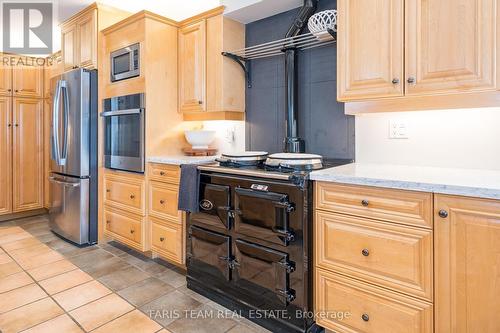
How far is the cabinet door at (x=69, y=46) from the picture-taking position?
327 cm

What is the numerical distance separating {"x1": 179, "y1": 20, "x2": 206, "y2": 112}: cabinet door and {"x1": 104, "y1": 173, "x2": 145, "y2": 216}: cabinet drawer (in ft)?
2.61

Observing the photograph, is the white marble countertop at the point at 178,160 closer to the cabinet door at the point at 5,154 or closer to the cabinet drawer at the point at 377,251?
the cabinet drawer at the point at 377,251

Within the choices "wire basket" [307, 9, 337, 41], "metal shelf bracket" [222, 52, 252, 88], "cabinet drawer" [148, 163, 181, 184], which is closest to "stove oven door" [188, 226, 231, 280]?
"cabinet drawer" [148, 163, 181, 184]

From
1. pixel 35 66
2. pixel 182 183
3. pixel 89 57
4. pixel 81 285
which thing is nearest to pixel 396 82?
pixel 182 183

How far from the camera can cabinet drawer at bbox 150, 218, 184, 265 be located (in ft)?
8.13

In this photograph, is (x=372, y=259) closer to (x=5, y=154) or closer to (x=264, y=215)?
(x=264, y=215)

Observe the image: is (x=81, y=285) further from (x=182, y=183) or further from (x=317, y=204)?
(x=317, y=204)

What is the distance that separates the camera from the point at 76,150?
3055 mm

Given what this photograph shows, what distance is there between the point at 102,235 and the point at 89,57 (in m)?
1.74

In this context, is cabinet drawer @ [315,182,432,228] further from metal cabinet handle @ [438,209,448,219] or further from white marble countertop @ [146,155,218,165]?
white marble countertop @ [146,155,218,165]

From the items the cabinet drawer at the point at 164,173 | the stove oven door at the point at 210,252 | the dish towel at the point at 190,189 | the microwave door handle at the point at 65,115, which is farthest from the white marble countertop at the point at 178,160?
the microwave door handle at the point at 65,115

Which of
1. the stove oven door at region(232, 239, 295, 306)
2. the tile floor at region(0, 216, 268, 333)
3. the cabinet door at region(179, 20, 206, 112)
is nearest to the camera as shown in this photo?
the stove oven door at region(232, 239, 295, 306)

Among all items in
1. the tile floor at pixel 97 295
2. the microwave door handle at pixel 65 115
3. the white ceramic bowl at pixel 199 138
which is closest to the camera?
the tile floor at pixel 97 295

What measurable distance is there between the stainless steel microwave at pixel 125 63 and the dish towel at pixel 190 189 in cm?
114
